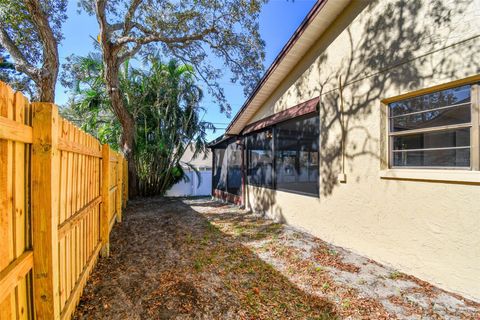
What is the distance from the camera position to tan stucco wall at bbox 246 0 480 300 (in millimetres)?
2863

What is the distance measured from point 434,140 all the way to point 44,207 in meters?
4.39

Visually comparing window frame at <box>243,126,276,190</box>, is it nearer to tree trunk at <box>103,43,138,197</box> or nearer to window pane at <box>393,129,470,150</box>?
window pane at <box>393,129,470,150</box>

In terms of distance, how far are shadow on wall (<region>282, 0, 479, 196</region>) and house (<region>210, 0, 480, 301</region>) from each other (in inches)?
0.6

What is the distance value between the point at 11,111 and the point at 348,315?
3298mm

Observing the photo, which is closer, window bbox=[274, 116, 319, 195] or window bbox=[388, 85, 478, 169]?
window bbox=[388, 85, 478, 169]

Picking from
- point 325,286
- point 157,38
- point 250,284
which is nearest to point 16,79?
point 157,38

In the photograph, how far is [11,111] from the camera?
137 centimetres

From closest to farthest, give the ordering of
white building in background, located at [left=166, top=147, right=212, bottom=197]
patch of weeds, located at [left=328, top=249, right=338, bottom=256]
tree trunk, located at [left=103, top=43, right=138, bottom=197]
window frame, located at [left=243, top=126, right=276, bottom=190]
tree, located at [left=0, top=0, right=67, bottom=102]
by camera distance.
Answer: patch of weeds, located at [left=328, top=249, right=338, bottom=256]
window frame, located at [left=243, top=126, right=276, bottom=190]
tree, located at [left=0, top=0, right=67, bottom=102]
tree trunk, located at [left=103, top=43, right=138, bottom=197]
white building in background, located at [left=166, top=147, right=212, bottom=197]

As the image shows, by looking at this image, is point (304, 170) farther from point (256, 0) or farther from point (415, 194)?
point (256, 0)

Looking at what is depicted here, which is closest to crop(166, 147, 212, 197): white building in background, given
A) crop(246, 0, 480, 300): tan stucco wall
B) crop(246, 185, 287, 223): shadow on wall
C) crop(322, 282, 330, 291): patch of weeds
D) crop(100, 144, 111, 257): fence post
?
crop(246, 185, 287, 223): shadow on wall

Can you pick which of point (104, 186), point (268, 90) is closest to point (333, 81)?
point (268, 90)

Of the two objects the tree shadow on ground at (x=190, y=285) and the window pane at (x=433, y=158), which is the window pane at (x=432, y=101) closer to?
the window pane at (x=433, y=158)

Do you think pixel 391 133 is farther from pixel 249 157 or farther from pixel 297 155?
pixel 249 157

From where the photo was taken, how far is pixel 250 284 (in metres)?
3.12
